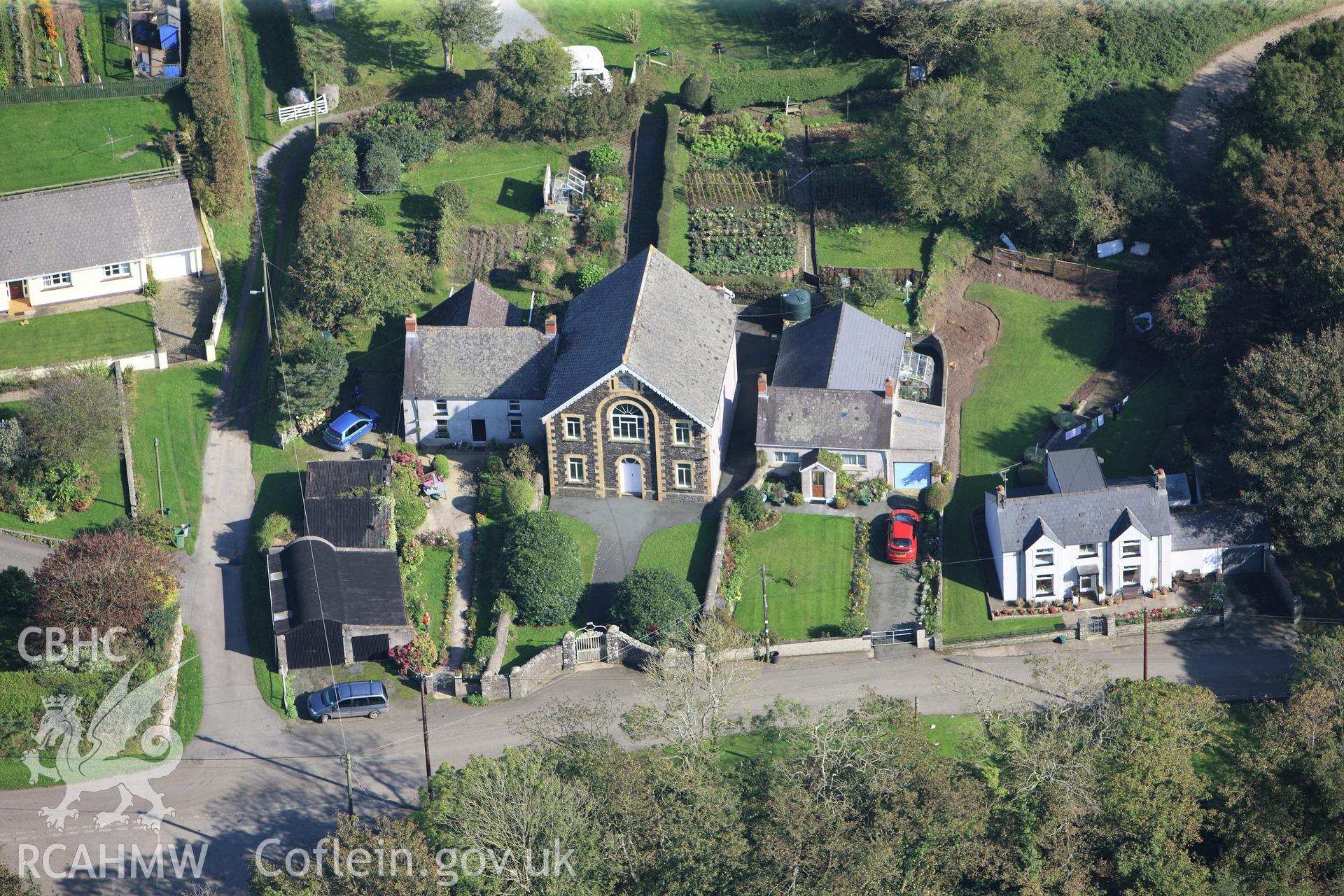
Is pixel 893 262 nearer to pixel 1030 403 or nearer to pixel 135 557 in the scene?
pixel 1030 403

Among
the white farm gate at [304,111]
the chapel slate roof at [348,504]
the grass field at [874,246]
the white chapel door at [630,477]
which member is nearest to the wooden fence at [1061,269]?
the grass field at [874,246]

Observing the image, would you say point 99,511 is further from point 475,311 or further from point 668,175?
point 668,175

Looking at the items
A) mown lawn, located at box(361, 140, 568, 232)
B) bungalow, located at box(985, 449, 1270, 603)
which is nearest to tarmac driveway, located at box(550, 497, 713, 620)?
bungalow, located at box(985, 449, 1270, 603)

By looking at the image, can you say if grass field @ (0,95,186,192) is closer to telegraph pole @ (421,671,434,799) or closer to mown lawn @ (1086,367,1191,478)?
telegraph pole @ (421,671,434,799)

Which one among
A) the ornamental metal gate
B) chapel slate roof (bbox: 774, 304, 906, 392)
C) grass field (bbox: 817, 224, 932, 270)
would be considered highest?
grass field (bbox: 817, 224, 932, 270)

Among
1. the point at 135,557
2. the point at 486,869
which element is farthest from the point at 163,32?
the point at 486,869

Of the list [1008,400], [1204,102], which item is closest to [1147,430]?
[1008,400]
